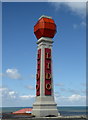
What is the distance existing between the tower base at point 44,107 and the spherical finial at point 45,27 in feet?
65.7

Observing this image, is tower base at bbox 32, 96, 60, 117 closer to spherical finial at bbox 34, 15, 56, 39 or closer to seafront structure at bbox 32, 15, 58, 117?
seafront structure at bbox 32, 15, 58, 117

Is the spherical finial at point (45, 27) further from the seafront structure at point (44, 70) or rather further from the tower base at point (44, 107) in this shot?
the tower base at point (44, 107)

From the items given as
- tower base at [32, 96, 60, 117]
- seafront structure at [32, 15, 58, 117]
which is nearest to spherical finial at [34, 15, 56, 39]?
seafront structure at [32, 15, 58, 117]

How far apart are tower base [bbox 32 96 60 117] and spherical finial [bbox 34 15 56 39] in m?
20.0

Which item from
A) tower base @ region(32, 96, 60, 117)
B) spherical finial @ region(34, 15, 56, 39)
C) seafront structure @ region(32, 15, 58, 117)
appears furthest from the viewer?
spherical finial @ region(34, 15, 56, 39)

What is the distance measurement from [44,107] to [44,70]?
11.4 metres

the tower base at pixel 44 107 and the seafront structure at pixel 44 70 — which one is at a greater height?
the seafront structure at pixel 44 70

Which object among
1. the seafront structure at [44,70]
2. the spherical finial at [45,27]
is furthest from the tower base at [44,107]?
the spherical finial at [45,27]

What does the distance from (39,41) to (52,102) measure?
65.6 ft

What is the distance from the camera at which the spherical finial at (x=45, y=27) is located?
234ft

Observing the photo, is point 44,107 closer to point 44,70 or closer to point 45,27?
point 44,70

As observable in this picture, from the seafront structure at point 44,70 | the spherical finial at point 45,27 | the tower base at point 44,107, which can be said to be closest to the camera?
the tower base at point 44,107

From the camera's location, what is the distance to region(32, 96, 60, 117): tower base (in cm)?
6656

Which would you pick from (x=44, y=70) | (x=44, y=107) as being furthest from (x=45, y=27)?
(x=44, y=107)
